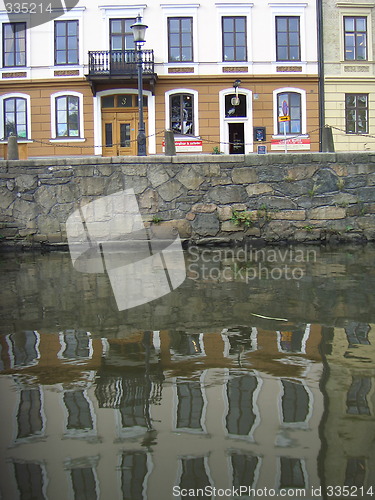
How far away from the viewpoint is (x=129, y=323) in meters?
6.19

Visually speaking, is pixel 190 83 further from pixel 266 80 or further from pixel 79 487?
pixel 79 487

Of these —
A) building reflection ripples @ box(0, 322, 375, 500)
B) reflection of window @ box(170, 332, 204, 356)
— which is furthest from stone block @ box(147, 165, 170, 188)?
building reflection ripples @ box(0, 322, 375, 500)

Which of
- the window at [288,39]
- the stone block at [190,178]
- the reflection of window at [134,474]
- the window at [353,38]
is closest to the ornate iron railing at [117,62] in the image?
the window at [288,39]

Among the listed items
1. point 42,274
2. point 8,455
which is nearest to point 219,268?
point 42,274

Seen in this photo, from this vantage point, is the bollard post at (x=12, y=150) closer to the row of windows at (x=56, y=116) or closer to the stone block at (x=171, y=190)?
the stone block at (x=171, y=190)

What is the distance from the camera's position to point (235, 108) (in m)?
25.6

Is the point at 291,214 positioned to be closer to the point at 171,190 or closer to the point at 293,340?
the point at 171,190

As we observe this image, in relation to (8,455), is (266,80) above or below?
above

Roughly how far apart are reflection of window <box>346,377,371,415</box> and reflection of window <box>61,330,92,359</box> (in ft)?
6.67

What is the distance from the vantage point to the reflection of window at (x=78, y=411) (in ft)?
11.8

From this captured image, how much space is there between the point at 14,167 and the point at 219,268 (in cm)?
587

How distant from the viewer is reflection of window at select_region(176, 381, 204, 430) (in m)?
3.56

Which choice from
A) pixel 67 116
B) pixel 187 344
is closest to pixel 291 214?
pixel 187 344

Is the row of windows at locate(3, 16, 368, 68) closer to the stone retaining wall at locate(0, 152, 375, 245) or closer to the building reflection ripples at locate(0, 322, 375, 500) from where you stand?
the stone retaining wall at locate(0, 152, 375, 245)
